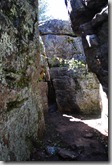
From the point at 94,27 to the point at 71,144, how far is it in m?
3.14

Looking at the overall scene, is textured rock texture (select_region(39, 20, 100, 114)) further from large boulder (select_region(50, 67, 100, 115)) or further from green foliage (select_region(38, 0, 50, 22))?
green foliage (select_region(38, 0, 50, 22))

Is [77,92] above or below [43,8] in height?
below

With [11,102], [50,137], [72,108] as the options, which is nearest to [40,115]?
[50,137]

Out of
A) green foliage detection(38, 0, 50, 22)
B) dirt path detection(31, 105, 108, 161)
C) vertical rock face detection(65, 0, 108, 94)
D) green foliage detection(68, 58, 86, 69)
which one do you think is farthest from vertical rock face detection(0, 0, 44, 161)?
green foliage detection(38, 0, 50, 22)

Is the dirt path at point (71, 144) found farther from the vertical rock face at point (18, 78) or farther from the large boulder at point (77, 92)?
the large boulder at point (77, 92)

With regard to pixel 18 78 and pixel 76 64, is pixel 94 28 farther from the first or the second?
pixel 76 64

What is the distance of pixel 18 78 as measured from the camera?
4.56 m

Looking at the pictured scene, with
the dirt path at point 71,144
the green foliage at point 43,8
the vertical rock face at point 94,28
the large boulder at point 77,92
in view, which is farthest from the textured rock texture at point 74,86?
the green foliage at point 43,8

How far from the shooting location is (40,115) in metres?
6.31

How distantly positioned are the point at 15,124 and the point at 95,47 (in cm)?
271

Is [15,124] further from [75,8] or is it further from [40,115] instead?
[75,8]

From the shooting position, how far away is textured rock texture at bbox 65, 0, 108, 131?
512 centimetres

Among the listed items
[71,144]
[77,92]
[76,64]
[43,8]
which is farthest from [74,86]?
[43,8]

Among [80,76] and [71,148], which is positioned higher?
[80,76]
